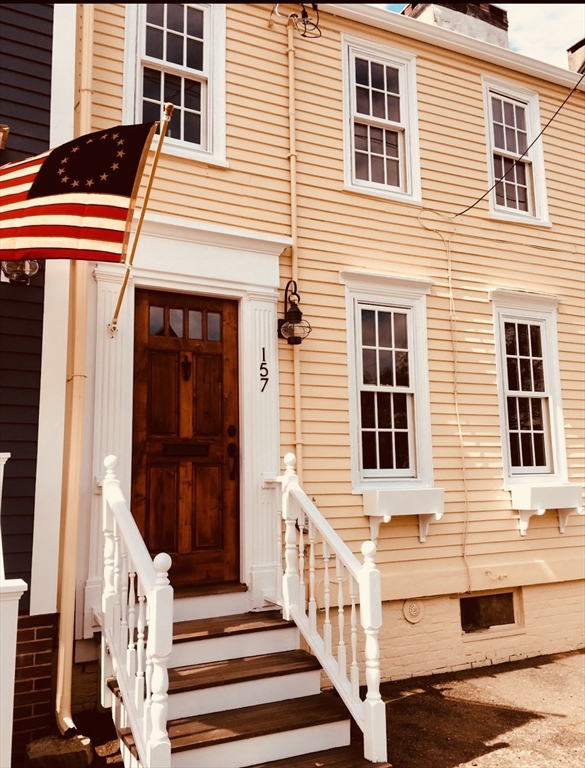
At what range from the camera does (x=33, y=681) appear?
4.13 m

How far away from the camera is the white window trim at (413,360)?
6023mm

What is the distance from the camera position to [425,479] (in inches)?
246

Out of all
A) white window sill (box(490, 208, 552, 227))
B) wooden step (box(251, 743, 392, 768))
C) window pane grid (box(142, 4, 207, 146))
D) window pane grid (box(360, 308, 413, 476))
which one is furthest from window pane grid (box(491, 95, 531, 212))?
wooden step (box(251, 743, 392, 768))

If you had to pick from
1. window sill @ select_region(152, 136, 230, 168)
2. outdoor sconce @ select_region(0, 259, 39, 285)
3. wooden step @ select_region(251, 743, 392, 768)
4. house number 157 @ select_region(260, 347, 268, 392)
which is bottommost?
wooden step @ select_region(251, 743, 392, 768)

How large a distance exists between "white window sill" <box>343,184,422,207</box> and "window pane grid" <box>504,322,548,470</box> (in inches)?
68.7

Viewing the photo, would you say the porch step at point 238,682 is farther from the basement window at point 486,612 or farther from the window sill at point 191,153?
the window sill at point 191,153

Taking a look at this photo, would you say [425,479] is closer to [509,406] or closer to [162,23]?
[509,406]

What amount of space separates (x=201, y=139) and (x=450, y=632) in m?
5.14

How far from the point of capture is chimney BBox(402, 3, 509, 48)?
7791 mm

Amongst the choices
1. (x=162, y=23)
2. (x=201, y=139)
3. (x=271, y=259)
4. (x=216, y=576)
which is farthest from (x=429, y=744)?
(x=162, y=23)

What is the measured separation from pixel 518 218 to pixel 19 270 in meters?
5.45

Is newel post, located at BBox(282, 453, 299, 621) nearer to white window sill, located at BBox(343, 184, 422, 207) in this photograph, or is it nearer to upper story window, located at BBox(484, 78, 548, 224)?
white window sill, located at BBox(343, 184, 422, 207)

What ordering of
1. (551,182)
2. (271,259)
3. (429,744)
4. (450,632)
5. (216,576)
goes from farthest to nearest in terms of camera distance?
(551,182), (450,632), (271,259), (216,576), (429,744)

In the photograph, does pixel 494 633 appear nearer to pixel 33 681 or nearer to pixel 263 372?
pixel 263 372
